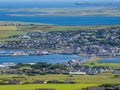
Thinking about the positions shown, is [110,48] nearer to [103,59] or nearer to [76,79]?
[103,59]

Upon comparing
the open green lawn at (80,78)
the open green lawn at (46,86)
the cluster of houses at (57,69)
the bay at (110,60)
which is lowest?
the open green lawn at (46,86)

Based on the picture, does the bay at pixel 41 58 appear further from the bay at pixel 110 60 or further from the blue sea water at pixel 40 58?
the bay at pixel 110 60

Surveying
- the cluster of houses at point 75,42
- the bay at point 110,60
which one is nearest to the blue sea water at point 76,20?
the cluster of houses at point 75,42

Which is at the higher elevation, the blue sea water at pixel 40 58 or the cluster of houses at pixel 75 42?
the cluster of houses at pixel 75 42

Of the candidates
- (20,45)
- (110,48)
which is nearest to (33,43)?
(20,45)

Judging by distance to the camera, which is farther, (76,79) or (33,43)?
(33,43)

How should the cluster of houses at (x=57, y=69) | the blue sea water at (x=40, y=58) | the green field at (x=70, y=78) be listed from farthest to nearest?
the blue sea water at (x=40, y=58), the cluster of houses at (x=57, y=69), the green field at (x=70, y=78)

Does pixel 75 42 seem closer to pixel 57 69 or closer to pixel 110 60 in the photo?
pixel 110 60

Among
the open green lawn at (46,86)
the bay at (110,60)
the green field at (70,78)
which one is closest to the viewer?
the open green lawn at (46,86)
